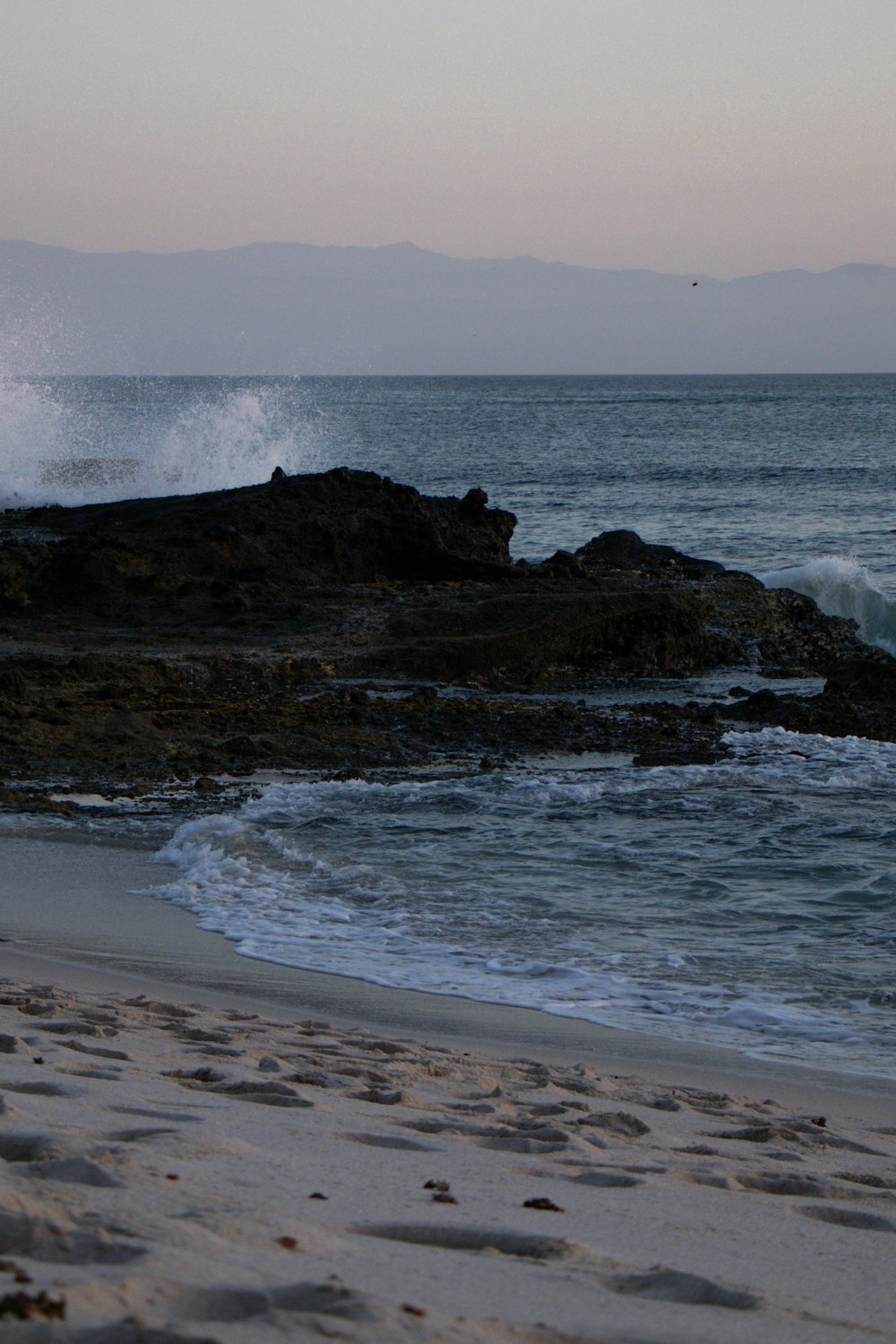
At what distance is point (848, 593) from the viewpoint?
20.5m

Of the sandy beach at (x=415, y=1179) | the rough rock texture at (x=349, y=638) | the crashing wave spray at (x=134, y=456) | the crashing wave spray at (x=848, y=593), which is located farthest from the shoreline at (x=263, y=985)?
the crashing wave spray at (x=134, y=456)

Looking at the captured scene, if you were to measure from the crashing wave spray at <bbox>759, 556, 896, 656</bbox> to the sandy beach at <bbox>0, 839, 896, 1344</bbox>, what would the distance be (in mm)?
15662

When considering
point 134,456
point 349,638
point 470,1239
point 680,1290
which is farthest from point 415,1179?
point 134,456

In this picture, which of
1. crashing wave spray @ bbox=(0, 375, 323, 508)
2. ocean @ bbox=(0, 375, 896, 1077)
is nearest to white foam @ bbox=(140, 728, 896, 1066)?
ocean @ bbox=(0, 375, 896, 1077)

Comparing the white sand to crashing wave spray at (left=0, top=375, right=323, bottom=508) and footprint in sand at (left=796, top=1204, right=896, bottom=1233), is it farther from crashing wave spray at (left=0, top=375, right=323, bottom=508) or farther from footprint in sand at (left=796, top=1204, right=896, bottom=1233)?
crashing wave spray at (left=0, top=375, right=323, bottom=508)

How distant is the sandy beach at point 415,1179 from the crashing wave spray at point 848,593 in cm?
1566

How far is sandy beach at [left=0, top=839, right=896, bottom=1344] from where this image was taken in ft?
6.91

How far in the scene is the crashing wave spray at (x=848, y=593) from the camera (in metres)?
20.0

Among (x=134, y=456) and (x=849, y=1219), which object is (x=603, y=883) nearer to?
(x=849, y=1219)

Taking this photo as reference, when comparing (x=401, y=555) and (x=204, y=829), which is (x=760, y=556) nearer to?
(x=401, y=555)

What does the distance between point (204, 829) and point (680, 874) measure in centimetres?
290

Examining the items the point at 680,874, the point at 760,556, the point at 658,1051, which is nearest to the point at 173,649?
the point at 680,874

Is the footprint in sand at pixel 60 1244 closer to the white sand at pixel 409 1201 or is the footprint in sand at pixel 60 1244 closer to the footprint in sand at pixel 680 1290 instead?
the white sand at pixel 409 1201

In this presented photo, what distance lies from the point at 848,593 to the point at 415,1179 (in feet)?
61.7
